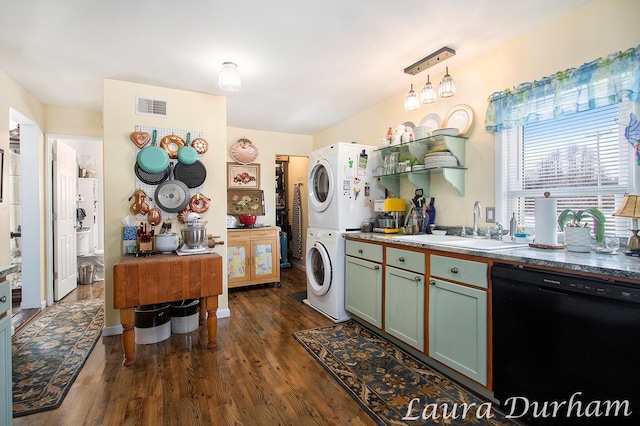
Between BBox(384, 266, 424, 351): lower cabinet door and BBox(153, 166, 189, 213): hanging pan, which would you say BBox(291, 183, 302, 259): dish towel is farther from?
BBox(384, 266, 424, 351): lower cabinet door

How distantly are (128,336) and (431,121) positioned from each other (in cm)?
317

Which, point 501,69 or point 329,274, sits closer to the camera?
point 501,69

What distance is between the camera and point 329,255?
10.5 feet

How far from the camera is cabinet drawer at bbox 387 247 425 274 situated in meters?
2.25

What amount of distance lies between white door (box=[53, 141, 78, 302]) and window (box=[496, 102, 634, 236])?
4873mm

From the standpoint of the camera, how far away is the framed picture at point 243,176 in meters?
4.73

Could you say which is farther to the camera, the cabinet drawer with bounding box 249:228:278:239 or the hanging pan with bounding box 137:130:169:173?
the cabinet drawer with bounding box 249:228:278:239

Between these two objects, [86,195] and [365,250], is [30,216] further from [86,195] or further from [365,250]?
[365,250]

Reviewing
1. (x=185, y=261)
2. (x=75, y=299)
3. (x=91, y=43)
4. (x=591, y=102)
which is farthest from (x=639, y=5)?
(x=75, y=299)

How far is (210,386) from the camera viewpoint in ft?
6.55

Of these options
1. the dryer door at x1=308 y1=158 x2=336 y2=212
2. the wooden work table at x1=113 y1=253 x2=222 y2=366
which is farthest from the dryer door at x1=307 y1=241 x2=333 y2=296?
the wooden work table at x1=113 y1=253 x2=222 y2=366

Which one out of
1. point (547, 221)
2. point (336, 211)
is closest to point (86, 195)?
point (336, 211)

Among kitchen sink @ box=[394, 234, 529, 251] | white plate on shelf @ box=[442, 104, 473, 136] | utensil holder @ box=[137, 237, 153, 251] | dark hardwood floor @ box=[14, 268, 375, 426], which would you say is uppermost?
white plate on shelf @ box=[442, 104, 473, 136]

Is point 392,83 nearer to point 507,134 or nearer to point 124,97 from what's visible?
point 507,134
